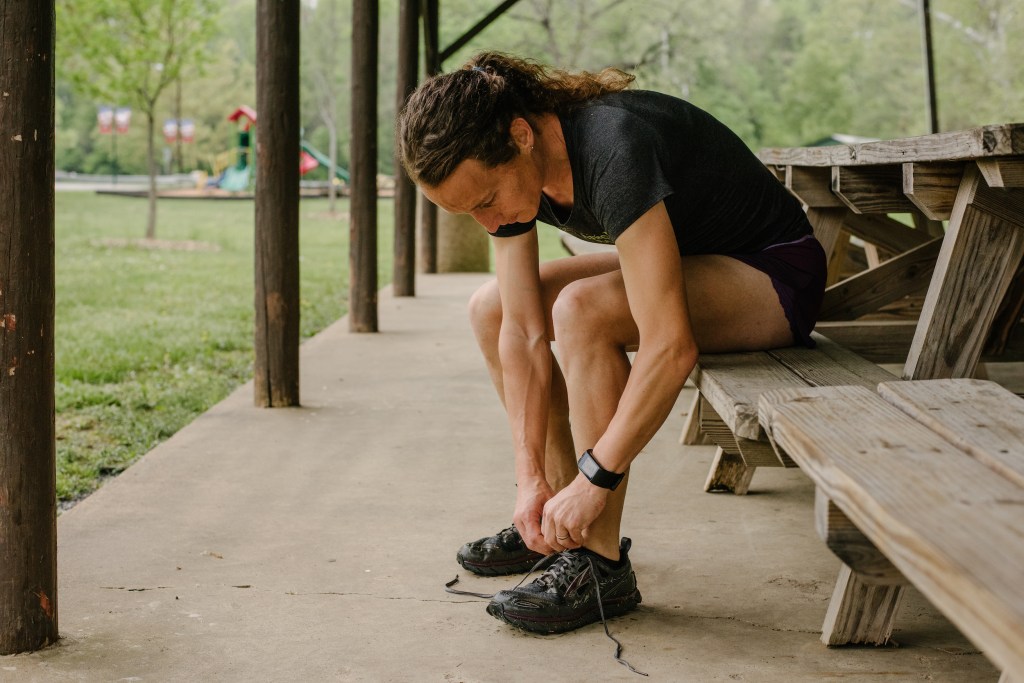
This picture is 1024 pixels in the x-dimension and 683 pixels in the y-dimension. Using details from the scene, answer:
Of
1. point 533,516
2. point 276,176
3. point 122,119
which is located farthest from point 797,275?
point 122,119

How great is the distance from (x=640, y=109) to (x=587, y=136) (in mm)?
179

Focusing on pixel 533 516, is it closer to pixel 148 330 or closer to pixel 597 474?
pixel 597 474

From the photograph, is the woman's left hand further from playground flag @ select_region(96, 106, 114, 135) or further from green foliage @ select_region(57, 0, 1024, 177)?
playground flag @ select_region(96, 106, 114, 135)

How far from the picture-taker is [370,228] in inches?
278

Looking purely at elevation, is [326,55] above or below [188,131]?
above

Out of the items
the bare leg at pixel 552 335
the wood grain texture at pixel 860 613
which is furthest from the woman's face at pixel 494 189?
the wood grain texture at pixel 860 613

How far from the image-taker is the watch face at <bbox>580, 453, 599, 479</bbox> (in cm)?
233

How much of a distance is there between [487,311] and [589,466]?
0.73m

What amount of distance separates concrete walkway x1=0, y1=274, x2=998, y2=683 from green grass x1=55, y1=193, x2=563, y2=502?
593 mm

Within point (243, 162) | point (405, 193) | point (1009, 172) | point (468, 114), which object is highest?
point (243, 162)

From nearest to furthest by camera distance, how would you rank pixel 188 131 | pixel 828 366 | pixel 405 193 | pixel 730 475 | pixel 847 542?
pixel 847 542 < pixel 828 366 < pixel 730 475 < pixel 405 193 < pixel 188 131

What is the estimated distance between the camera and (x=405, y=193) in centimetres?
899

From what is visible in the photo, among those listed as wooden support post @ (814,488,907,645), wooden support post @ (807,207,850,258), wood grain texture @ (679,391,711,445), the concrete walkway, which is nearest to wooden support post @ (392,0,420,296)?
the concrete walkway

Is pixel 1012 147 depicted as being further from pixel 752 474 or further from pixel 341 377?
pixel 341 377
